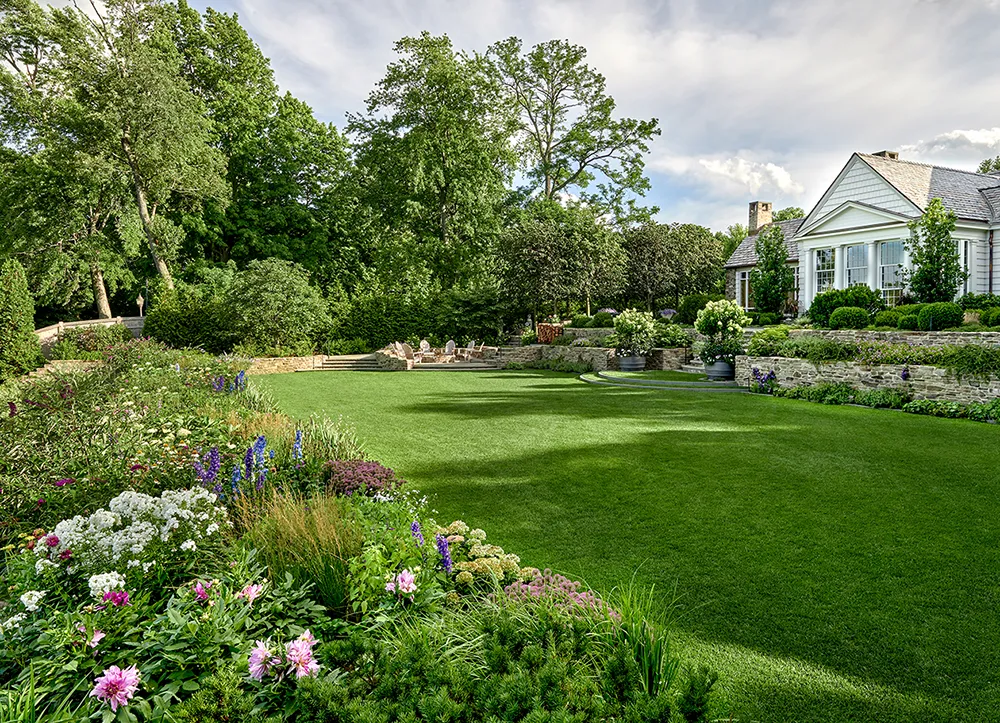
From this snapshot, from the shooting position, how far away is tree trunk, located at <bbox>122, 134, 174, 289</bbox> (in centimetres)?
2383

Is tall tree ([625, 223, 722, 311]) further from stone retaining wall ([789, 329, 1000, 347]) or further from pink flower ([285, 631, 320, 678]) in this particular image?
pink flower ([285, 631, 320, 678])

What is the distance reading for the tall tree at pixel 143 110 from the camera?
22.5m

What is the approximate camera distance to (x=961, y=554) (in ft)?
13.2

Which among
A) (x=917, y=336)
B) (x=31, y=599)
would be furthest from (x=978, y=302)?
(x=31, y=599)

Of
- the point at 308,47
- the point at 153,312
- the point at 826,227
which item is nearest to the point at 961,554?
the point at 308,47

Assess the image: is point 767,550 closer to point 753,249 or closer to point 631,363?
point 631,363

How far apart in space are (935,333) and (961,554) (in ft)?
32.9

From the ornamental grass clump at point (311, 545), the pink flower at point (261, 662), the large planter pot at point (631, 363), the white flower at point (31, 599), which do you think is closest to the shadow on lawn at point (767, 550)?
A: the ornamental grass clump at point (311, 545)

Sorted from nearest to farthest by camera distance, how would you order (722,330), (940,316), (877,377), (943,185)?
(877,377) < (940,316) < (722,330) < (943,185)

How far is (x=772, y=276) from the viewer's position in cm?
2212

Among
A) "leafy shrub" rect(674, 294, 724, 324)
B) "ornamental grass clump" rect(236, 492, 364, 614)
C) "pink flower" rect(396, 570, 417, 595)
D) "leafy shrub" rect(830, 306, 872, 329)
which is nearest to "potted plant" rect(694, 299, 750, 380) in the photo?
"leafy shrub" rect(830, 306, 872, 329)

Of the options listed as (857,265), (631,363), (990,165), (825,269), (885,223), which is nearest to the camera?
(631,363)

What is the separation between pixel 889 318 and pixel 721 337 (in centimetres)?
388

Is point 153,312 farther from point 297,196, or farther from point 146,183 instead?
point 297,196
